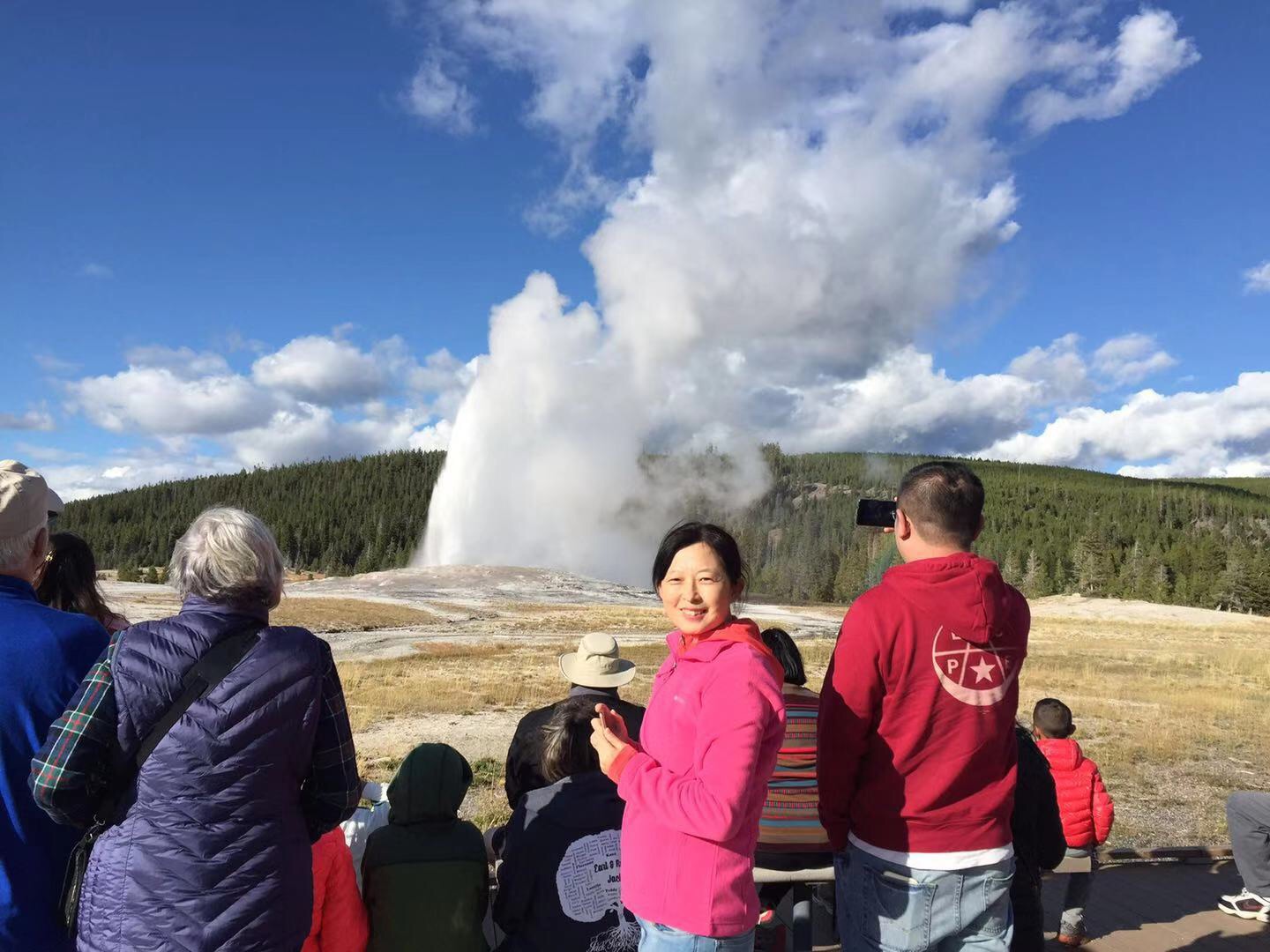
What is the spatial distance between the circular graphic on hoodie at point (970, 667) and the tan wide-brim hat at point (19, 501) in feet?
8.00

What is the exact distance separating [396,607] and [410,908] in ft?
113

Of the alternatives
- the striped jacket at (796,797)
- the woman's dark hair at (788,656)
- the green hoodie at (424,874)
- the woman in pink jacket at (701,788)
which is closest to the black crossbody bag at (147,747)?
the green hoodie at (424,874)

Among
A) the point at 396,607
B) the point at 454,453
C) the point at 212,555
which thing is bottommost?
the point at 396,607

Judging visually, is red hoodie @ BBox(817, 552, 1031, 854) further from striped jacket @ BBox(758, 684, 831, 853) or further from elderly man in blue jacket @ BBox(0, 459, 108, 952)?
elderly man in blue jacket @ BBox(0, 459, 108, 952)

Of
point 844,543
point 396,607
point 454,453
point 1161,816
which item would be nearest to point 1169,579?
point 844,543

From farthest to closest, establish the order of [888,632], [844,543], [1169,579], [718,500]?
1. [718,500]
2. [844,543]
3. [1169,579]
4. [888,632]

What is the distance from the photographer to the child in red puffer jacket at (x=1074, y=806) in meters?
3.81

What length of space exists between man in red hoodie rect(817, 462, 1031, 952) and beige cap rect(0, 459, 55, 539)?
7.25ft

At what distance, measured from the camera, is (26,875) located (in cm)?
207

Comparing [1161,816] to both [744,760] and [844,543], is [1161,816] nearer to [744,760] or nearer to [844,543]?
[744,760]

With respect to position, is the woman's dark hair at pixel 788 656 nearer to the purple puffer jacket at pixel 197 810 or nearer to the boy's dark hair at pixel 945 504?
the boy's dark hair at pixel 945 504

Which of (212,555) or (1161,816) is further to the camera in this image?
(1161,816)

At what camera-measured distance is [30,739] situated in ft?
6.75

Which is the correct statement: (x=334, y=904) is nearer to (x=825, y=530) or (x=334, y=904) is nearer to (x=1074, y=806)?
(x=1074, y=806)
